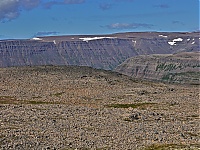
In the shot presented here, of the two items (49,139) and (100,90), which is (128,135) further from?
(100,90)

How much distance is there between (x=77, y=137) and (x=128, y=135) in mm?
6228

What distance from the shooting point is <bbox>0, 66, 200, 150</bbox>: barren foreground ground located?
45219 millimetres

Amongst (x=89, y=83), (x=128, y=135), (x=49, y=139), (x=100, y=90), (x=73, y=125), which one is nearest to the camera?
(x=49, y=139)

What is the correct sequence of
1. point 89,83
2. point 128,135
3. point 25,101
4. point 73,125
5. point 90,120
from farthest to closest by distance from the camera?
point 89,83 → point 25,101 → point 90,120 → point 73,125 → point 128,135

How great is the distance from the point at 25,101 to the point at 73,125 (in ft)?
104

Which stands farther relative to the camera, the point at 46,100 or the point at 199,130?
the point at 46,100

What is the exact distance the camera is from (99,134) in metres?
50.3

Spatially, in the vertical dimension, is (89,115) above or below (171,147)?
below

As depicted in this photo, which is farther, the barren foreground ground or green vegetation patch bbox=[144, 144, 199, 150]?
the barren foreground ground

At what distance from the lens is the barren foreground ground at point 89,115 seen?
45219mm

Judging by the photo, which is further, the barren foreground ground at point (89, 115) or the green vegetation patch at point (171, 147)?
the barren foreground ground at point (89, 115)

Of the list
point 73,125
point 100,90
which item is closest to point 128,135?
point 73,125

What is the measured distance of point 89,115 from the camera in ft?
221

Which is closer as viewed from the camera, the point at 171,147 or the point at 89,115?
the point at 171,147
